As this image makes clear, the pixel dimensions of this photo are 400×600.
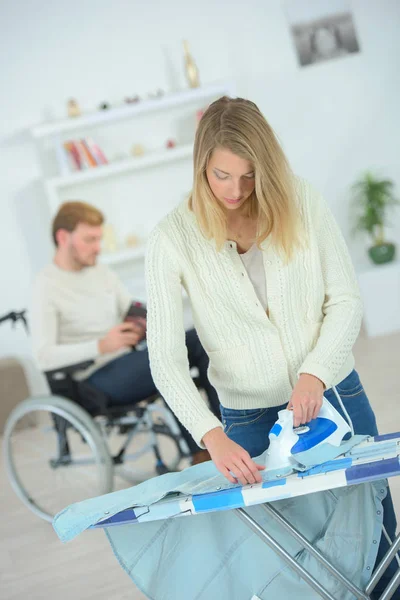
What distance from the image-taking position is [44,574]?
9.36 feet

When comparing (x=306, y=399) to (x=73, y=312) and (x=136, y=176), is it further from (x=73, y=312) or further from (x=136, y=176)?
(x=136, y=176)

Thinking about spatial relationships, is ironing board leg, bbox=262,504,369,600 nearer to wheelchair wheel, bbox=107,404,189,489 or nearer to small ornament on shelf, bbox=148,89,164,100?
wheelchair wheel, bbox=107,404,189,489

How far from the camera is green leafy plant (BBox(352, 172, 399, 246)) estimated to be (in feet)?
17.7

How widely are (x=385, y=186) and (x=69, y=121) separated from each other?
83.4 inches

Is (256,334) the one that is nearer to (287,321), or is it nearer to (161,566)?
(287,321)

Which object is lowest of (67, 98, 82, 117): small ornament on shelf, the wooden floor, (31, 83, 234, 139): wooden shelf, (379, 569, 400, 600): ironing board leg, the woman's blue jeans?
the wooden floor

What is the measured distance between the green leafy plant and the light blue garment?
3.87 meters

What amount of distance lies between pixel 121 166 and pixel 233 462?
13.4 ft

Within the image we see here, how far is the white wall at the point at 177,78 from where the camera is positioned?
5.49 meters

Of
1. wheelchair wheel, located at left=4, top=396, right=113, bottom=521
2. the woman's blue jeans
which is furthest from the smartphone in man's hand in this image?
the woman's blue jeans

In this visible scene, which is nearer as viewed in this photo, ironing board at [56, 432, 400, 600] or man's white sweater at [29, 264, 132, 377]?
ironing board at [56, 432, 400, 600]

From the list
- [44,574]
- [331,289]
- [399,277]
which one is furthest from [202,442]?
[399,277]

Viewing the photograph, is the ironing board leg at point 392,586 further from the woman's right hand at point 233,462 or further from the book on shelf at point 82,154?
the book on shelf at point 82,154

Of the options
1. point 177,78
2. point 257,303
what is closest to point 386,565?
point 257,303
